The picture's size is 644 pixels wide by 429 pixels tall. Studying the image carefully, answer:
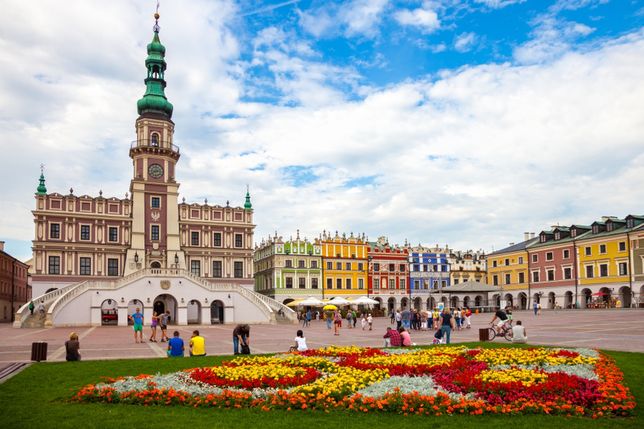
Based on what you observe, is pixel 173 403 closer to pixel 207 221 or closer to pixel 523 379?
pixel 523 379

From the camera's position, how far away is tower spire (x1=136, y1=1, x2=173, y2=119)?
69688 mm

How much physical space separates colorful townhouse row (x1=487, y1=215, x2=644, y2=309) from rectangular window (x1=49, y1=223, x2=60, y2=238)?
64.4m

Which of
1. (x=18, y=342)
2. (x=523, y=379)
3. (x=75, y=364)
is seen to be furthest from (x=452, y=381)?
(x=18, y=342)

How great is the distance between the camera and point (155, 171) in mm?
68375

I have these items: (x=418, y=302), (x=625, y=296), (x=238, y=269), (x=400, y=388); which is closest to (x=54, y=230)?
(x=238, y=269)

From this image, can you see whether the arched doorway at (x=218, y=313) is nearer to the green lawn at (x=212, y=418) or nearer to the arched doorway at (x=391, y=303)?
the arched doorway at (x=391, y=303)

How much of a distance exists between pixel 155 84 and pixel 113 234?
60.6ft

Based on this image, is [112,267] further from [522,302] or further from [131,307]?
[522,302]

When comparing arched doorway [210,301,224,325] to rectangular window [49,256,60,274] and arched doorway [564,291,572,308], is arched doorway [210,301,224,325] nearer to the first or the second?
rectangular window [49,256,60,274]

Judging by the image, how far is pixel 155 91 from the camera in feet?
232

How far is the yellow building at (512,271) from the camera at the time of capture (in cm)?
9106

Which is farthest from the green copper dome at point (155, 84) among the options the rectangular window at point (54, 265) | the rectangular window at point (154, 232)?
the rectangular window at point (54, 265)

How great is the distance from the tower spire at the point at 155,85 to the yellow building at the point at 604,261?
57461 millimetres

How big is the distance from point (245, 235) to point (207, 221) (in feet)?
17.1
